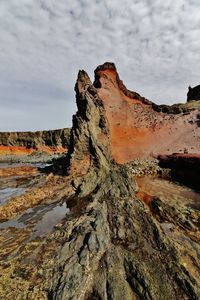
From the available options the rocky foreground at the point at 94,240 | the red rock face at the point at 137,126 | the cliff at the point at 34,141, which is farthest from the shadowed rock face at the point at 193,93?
the rocky foreground at the point at 94,240

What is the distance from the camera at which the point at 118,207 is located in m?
7.80

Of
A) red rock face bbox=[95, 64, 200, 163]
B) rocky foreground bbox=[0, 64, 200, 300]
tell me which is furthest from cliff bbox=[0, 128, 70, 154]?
rocky foreground bbox=[0, 64, 200, 300]

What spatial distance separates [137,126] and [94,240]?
14.8 meters

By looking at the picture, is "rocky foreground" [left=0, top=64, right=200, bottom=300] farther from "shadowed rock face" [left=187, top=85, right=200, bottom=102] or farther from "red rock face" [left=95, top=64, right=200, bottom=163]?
"shadowed rock face" [left=187, top=85, right=200, bottom=102]

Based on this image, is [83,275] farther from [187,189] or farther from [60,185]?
[187,189]

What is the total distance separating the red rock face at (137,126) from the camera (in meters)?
18.4

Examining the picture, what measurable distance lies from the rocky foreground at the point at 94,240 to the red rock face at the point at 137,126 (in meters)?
4.57

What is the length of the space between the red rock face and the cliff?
4076 cm

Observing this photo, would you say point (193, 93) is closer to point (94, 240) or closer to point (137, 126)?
point (137, 126)

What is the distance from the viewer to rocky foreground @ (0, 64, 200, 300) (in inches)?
178

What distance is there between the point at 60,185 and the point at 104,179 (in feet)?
6.77

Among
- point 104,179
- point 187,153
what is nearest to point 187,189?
point 104,179

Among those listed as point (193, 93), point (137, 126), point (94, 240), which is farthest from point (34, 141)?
point (94, 240)

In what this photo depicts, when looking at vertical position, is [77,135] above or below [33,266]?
above
